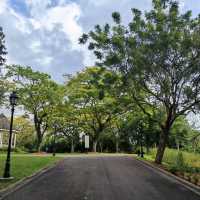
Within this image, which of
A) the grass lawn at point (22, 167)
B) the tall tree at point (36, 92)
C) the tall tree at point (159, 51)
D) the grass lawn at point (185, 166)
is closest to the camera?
the grass lawn at point (22, 167)

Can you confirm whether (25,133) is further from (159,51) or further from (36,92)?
(159,51)

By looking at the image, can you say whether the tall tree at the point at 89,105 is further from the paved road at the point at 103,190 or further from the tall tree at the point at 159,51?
the paved road at the point at 103,190

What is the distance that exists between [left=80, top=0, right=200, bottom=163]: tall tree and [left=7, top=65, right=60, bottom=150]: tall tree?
24.4 metres

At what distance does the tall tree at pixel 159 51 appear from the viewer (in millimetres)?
21297

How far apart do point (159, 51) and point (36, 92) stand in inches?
1124

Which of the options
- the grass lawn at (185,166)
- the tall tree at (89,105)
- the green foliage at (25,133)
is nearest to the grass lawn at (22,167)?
the grass lawn at (185,166)

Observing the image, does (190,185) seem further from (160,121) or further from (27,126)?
(27,126)

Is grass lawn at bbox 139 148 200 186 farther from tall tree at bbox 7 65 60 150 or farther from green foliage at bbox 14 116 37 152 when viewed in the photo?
green foliage at bbox 14 116 37 152

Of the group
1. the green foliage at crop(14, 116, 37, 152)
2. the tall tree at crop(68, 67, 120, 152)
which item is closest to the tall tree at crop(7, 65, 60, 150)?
the tall tree at crop(68, 67, 120, 152)

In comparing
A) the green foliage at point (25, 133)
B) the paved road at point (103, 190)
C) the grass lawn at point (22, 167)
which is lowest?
the paved road at point (103, 190)

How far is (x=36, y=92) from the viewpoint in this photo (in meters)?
46.6

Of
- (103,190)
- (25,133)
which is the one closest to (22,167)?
(103,190)

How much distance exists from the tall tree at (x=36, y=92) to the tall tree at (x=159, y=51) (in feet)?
80.1

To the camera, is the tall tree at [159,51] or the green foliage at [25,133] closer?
the tall tree at [159,51]
